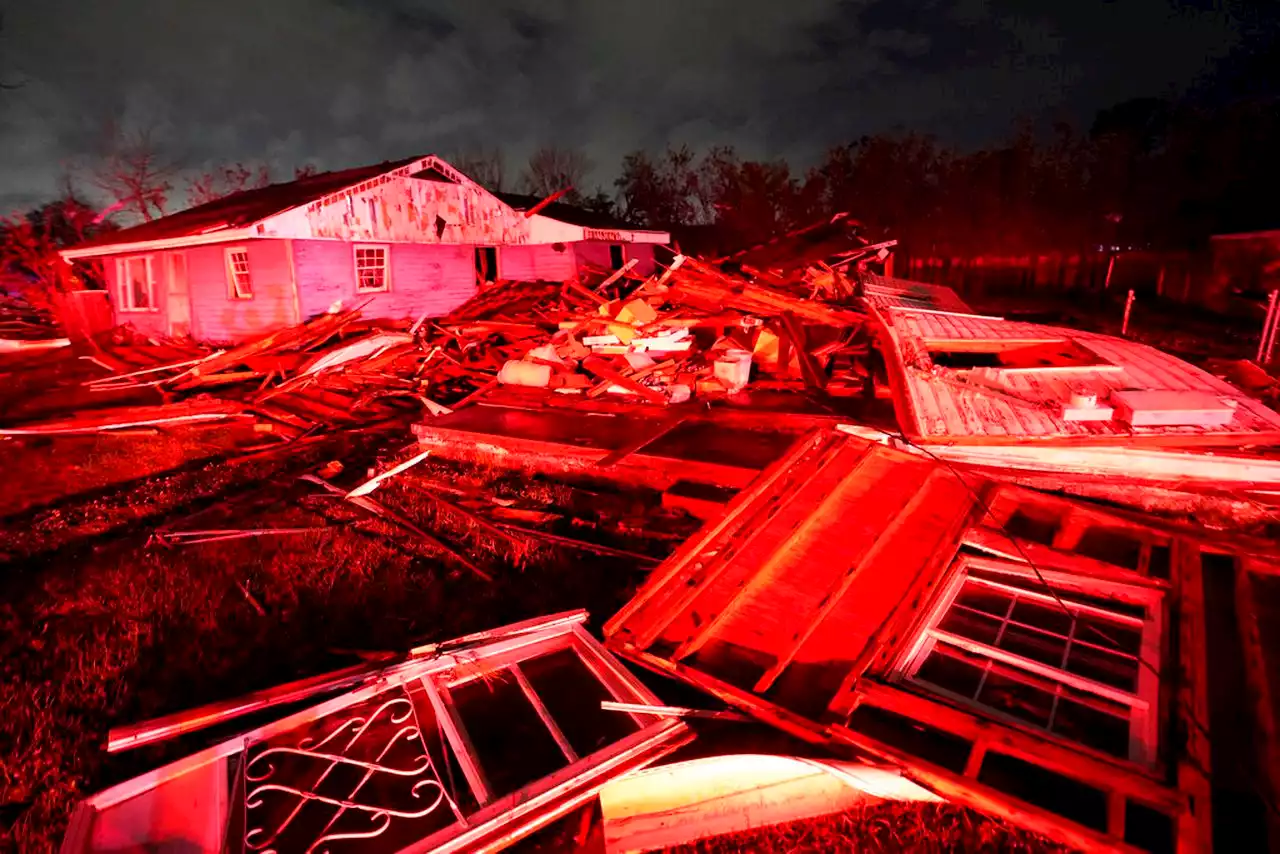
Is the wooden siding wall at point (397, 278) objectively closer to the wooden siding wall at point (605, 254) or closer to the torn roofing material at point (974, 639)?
the wooden siding wall at point (605, 254)

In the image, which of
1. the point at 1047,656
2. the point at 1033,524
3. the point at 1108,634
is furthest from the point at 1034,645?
the point at 1033,524

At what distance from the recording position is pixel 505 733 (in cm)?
310

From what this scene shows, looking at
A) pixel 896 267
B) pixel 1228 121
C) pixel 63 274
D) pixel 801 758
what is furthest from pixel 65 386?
pixel 1228 121

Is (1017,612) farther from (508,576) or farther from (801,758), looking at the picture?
(508,576)

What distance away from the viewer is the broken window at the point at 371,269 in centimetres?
1556

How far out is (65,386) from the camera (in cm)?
1234

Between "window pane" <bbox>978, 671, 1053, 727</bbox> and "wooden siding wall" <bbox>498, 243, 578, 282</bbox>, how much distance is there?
19.5 m

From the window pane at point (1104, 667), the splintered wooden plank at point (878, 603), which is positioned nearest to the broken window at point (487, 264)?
the splintered wooden plank at point (878, 603)

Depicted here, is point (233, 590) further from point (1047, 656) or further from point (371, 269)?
point (371, 269)

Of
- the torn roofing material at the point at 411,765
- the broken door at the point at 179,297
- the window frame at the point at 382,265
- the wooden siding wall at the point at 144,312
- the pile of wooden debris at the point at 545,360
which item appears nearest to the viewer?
the torn roofing material at the point at 411,765

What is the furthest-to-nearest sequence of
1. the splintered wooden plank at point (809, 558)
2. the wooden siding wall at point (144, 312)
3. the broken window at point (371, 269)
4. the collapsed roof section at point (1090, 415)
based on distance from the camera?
1. the wooden siding wall at point (144, 312)
2. the broken window at point (371, 269)
3. the collapsed roof section at point (1090, 415)
4. the splintered wooden plank at point (809, 558)

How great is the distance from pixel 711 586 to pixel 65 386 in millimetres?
14680

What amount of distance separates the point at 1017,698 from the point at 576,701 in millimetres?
2207

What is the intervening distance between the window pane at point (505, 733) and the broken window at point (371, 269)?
1445 cm
